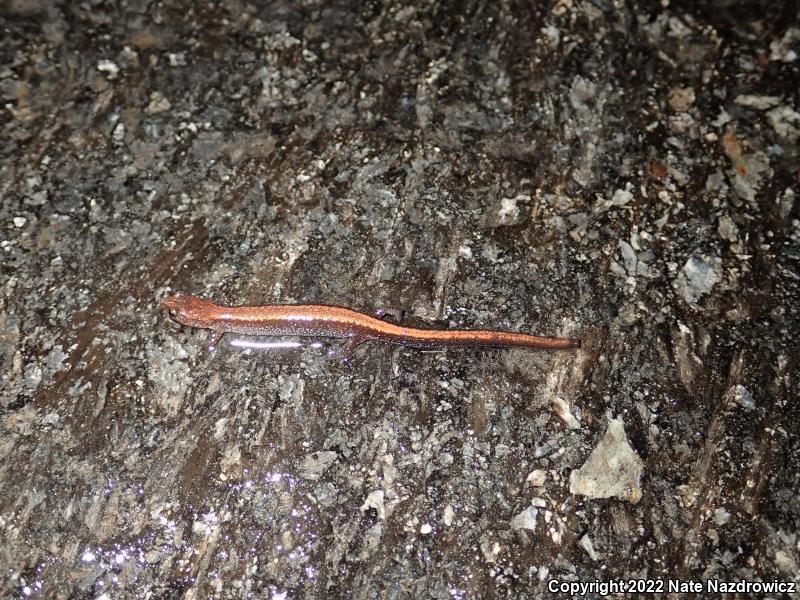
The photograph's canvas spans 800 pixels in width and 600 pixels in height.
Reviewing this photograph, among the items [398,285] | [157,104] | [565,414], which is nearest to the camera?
[565,414]

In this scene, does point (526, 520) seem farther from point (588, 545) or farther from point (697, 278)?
point (697, 278)

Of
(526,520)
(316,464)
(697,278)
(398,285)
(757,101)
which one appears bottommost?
(316,464)

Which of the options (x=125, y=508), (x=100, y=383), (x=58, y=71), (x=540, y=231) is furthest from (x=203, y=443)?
(x=58, y=71)

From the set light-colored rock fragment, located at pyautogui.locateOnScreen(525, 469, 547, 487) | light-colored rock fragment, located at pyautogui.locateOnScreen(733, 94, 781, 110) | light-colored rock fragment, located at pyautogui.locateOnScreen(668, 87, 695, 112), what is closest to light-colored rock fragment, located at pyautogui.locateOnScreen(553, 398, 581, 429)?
light-colored rock fragment, located at pyautogui.locateOnScreen(525, 469, 547, 487)

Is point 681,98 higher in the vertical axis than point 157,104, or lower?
higher

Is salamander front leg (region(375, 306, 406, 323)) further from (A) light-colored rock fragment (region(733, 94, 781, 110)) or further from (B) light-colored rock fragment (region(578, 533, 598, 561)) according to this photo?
(A) light-colored rock fragment (region(733, 94, 781, 110))

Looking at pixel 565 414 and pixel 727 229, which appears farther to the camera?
pixel 727 229

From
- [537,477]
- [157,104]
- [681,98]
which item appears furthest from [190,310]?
[681,98]
